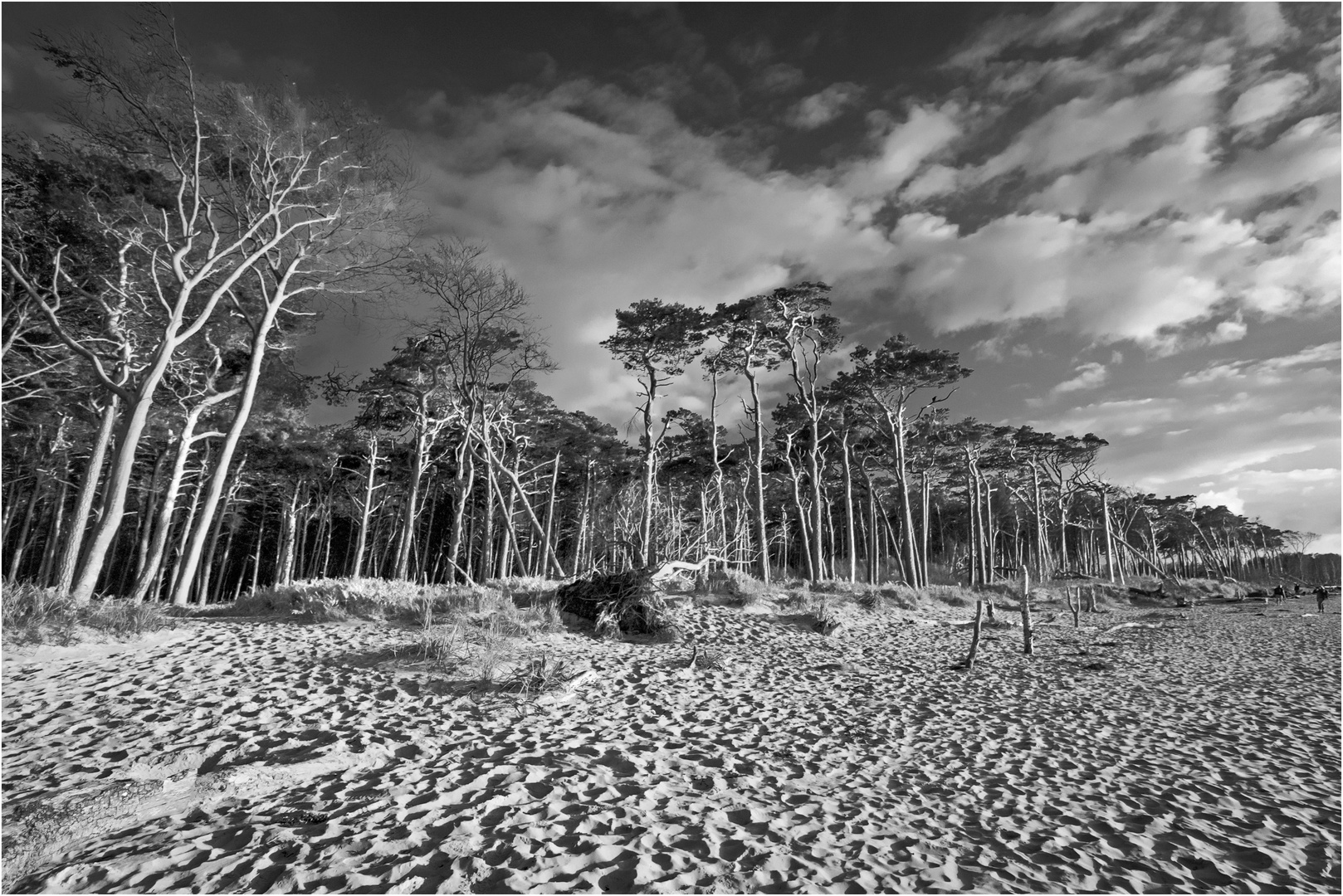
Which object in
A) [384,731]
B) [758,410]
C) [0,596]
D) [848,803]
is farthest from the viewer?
[758,410]

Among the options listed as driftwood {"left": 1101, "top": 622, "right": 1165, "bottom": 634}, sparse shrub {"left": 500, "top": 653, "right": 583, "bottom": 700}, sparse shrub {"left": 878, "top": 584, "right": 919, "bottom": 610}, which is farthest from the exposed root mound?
driftwood {"left": 1101, "top": 622, "right": 1165, "bottom": 634}

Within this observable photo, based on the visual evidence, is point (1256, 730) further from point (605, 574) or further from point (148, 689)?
point (148, 689)

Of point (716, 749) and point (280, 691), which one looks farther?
point (280, 691)

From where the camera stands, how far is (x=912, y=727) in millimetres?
7004

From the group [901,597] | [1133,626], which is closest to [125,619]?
[901,597]

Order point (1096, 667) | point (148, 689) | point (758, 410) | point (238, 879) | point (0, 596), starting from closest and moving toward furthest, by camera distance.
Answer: point (238, 879) → point (148, 689) → point (0, 596) → point (1096, 667) → point (758, 410)

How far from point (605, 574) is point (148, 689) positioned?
7766 millimetres

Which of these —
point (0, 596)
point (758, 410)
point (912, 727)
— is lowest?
point (912, 727)

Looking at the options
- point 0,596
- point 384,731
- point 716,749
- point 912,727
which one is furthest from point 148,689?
point 912,727

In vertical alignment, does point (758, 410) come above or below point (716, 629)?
above

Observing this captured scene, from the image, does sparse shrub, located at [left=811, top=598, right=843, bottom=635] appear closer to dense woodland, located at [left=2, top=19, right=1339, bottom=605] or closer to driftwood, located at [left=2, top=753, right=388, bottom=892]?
dense woodland, located at [left=2, top=19, right=1339, bottom=605]

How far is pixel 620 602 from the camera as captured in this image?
11992mm

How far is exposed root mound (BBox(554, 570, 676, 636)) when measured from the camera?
11.7 m

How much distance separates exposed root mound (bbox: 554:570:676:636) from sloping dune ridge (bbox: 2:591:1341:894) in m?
2.35
